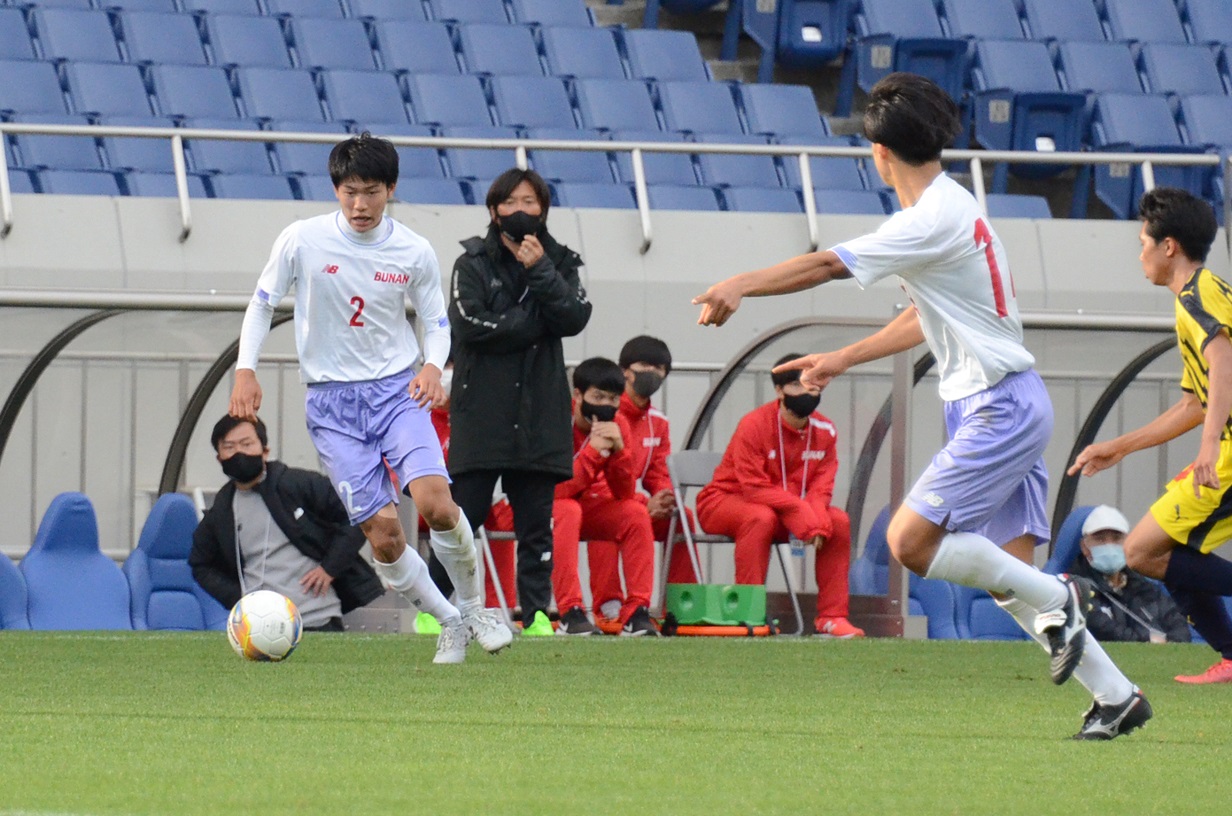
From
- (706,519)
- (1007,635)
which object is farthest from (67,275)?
(1007,635)

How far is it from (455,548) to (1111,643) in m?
3.89

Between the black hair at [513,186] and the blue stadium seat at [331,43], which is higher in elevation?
the blue stadium seat at [331,43]

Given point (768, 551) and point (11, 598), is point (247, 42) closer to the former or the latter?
point (11, 598)

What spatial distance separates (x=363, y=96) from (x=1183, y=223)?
10.1 metres

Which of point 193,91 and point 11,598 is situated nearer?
point 11,598

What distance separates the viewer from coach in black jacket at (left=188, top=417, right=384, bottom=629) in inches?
376

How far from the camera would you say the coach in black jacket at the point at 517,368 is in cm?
834

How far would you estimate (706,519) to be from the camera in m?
10.5

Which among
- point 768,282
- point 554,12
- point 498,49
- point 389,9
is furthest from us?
point 554,12

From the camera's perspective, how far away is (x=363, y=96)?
16.0 metres

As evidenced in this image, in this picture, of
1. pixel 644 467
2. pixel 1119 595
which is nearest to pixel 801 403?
pixel 644 467

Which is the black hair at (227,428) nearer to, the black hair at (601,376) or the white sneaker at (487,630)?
the black hair at (601,376)

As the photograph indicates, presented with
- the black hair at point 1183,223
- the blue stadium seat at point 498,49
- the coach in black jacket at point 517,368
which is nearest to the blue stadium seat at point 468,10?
the blue stadium seat at point 498,49

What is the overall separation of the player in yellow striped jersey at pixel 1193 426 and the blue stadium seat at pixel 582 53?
34.4ft
